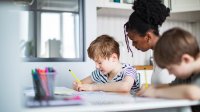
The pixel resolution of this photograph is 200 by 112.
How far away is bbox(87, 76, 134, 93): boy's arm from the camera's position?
1.38 meters

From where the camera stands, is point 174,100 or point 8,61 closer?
point 8,61

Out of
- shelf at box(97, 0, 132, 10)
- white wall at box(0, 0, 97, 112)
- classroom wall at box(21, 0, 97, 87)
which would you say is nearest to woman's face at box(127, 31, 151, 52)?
white wall at box(0, 0, 97, 112)

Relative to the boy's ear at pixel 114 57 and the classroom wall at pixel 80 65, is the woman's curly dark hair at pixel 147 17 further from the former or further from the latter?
the classroom wall at pixel 80 65

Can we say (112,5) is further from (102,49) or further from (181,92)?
(181,92)

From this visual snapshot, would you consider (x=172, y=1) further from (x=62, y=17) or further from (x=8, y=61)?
(x=8, y=61)

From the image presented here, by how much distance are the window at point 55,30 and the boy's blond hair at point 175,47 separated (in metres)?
1.74

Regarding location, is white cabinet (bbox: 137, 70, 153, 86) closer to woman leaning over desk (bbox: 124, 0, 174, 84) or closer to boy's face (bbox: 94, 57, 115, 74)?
boy's face (bbox: 94, 57, 115, 74)

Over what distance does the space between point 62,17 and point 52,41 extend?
0.80 feet

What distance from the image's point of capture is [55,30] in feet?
9.04

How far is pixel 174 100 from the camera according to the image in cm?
86

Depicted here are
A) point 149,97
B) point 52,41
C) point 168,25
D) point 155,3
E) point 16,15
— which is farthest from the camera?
point 168,25

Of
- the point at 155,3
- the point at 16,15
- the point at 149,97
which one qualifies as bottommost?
the point at 149,97

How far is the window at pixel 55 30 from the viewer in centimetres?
256

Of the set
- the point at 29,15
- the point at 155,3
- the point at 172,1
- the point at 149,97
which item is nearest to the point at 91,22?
the point at 29,15
